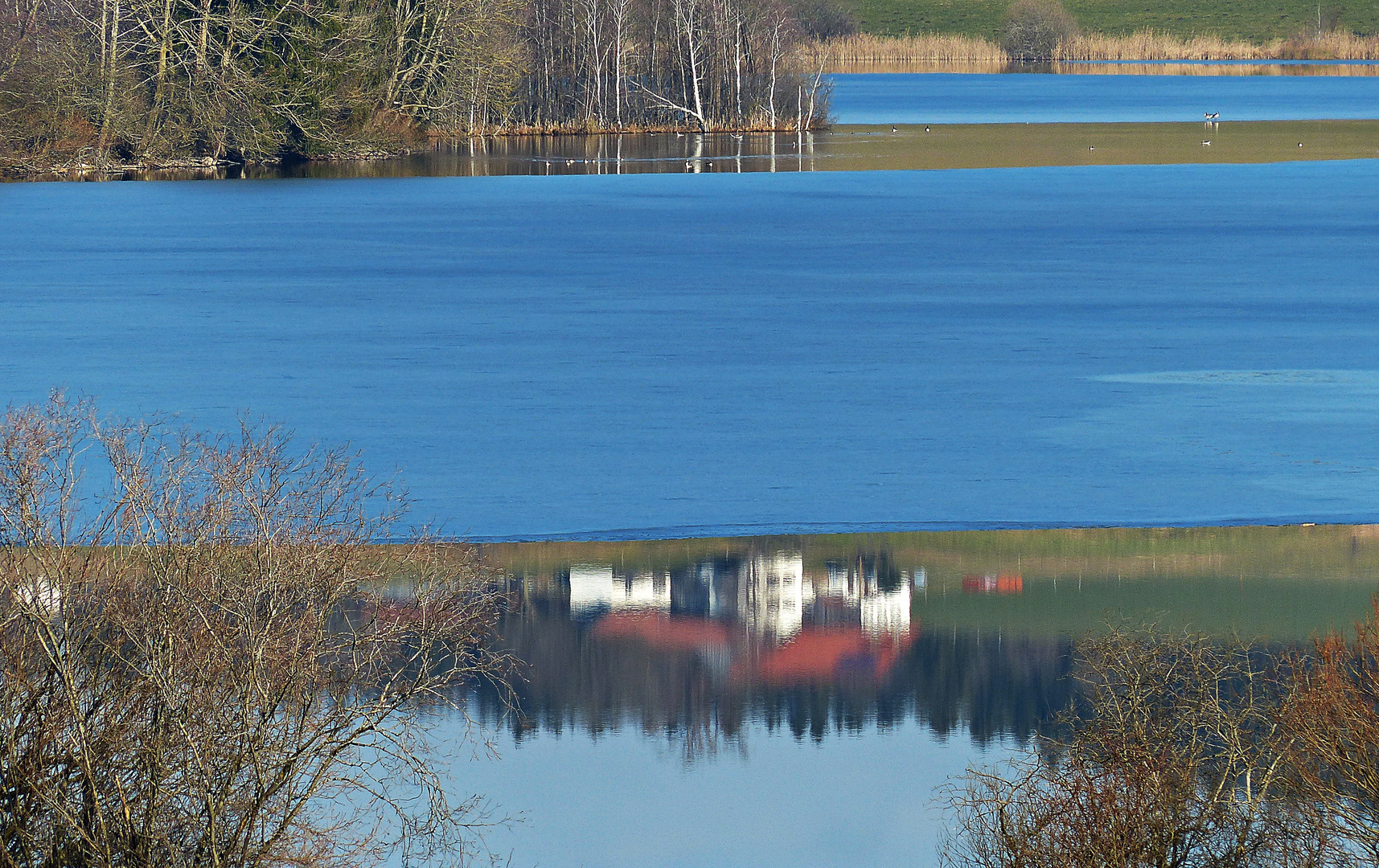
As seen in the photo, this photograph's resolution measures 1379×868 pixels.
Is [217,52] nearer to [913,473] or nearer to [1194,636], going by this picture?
[913,473]

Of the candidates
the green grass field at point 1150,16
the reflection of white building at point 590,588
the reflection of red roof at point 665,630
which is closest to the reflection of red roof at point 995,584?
the reflection of red roof at point 665,630

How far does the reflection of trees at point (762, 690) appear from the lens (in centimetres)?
850

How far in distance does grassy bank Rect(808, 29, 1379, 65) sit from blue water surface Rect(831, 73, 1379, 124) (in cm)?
799

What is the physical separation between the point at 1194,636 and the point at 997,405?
4.83m

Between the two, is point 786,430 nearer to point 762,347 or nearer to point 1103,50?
point 762,347

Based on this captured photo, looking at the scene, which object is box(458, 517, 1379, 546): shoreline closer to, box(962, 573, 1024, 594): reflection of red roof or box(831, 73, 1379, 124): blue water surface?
box(962, 573, 1024, 594): reflection of red roof

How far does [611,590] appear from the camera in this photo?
10141 mm

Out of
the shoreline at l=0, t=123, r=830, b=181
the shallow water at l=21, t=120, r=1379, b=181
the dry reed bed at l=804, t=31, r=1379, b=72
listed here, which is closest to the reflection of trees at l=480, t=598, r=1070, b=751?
the shallow water at l=21, t=120, r=1379, b=181

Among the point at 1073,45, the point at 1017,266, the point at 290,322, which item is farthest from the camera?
the point at 1073,45

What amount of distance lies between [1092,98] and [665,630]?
54.9m

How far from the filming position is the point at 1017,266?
21438 millimetres

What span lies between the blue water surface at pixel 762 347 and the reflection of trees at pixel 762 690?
152cm

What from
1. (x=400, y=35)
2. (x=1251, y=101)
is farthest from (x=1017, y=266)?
(x=1251, y=101)

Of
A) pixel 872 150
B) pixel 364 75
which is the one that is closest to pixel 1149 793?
pixel 872 150
